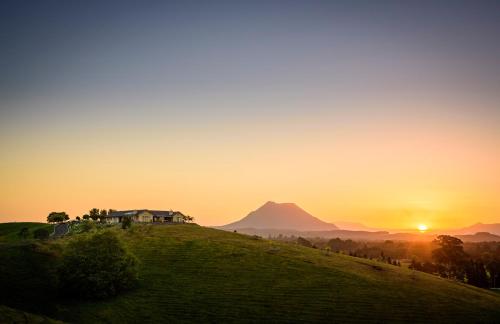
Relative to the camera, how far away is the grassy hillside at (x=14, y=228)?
418 feet

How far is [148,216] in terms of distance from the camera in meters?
157

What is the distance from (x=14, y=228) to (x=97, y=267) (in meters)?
83.5

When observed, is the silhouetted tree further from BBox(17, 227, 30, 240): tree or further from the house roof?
BBox(17, 227, 30, 240): tree

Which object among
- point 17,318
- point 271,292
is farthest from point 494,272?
point 17,318

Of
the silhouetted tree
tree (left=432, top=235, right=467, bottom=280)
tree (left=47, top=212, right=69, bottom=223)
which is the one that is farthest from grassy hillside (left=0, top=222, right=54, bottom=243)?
the silhouetted tree

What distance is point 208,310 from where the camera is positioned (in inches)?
2763

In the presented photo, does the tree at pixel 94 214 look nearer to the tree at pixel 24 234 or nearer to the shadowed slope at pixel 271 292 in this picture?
the tree at pixel 24 234

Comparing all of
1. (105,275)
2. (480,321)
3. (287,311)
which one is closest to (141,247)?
(105,275)

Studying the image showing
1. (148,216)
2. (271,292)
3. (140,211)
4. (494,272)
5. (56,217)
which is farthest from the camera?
(148,216)

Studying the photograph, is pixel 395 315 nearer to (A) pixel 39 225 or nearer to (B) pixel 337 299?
(B) pixel 337 299

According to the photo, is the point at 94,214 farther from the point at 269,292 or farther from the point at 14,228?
the point at 269,292

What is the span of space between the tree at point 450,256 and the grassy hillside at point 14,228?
138988 mm

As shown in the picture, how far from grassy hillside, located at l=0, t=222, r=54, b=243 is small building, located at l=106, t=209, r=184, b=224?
21.7 metres

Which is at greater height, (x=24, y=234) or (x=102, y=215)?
(x=102, y=215)
